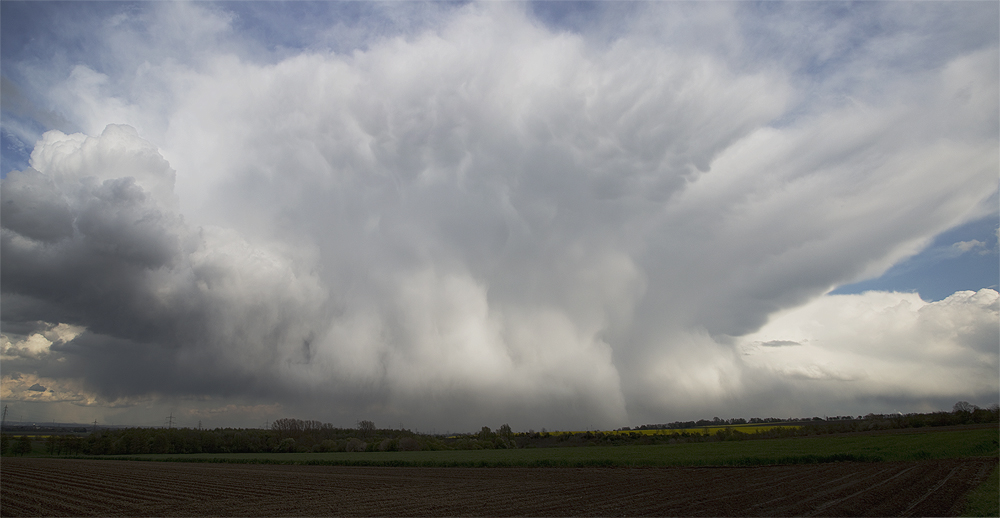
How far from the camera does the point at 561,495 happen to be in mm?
30984

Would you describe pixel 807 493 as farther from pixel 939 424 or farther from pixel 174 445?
pixel 174 445

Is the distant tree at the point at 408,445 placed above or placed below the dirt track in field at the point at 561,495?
below

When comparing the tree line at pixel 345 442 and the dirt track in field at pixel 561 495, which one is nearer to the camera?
the dirt track in field at pixel 561 495

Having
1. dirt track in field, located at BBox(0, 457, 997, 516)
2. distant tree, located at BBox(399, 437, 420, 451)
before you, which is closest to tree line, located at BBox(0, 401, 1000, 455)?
distant tree, located at BBox(399, 437, 420, 451)

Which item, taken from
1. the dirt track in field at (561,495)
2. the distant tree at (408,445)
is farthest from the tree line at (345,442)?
the dirt track in field at (561,495)

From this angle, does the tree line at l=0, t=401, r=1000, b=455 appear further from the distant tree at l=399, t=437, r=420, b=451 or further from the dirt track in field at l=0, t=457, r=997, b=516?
the dirt track in field at l=0, t=457, r=997, b=516

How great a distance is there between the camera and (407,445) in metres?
137

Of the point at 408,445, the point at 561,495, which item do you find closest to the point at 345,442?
the point at 408,445

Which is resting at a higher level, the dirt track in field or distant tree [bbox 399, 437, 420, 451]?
the dirt track in field

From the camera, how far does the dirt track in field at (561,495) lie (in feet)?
80.1

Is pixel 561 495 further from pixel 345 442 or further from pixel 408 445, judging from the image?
pixel 345 442

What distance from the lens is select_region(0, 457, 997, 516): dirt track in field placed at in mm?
24406

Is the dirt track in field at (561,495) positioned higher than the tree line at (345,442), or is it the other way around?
the dirt track in field at (561,495)

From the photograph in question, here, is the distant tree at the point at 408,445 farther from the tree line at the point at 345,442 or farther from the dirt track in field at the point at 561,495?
the dirt track in field at the point at 561,495
